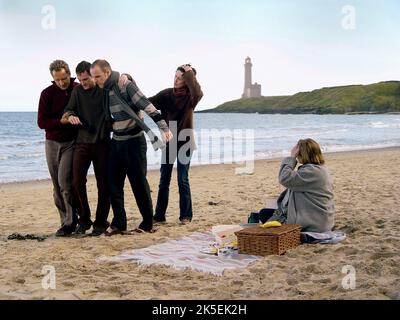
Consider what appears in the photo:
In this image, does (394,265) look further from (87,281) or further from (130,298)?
(87,281)

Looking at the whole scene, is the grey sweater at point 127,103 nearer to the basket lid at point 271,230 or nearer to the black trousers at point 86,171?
the black trousers at point 86,171

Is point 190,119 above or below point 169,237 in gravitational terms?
above

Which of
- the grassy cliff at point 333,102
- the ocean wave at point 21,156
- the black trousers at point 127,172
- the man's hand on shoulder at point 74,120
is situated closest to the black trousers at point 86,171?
the black trousers at point 127,172

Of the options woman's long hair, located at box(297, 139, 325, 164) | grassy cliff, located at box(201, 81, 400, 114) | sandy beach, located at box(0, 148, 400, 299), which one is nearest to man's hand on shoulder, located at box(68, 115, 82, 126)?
sandy beach, located at box(0, 148, 400, 299)

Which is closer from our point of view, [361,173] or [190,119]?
[190,119]

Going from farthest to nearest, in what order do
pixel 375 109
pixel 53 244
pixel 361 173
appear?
pixel 375 109, pixel 361 173, pixel 53 244

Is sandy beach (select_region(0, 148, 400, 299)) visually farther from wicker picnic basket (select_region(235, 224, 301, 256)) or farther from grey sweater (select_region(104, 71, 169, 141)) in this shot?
grey sweater (select_region(104, 71, 169, 141))

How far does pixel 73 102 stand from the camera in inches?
218

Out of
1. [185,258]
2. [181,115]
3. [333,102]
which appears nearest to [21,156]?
[181,115]

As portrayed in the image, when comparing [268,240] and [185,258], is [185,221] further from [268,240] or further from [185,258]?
[268,240]

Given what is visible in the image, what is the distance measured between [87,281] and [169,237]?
1645 millimetres

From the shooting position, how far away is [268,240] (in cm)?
466

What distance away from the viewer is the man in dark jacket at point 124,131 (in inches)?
213

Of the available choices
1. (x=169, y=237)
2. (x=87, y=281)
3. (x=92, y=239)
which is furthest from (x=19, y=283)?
(x=169, y=237)
